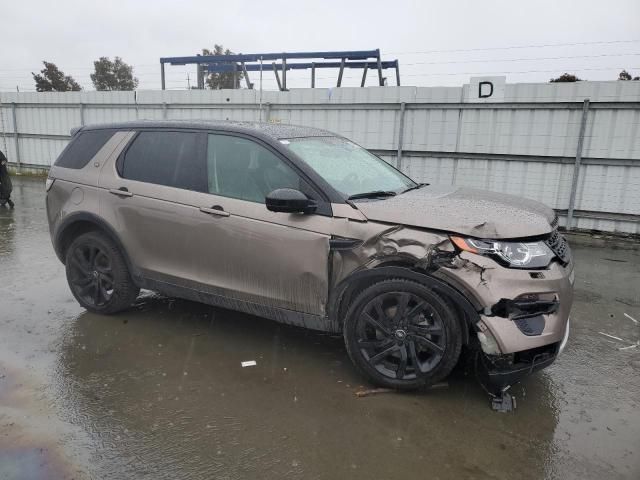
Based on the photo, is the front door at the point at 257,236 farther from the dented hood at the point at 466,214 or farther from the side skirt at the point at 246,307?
the dented hood at the point at 466,214

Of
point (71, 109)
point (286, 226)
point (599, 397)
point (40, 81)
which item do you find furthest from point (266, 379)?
point (40, 81)

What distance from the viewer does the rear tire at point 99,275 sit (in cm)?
430

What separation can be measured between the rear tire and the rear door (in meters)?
0.22

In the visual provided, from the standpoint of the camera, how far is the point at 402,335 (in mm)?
3154

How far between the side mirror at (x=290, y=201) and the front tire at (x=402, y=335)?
0.68m

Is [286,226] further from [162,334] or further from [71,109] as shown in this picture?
[71,109]

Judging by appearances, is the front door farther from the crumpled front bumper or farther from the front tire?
the crumpled front bumper

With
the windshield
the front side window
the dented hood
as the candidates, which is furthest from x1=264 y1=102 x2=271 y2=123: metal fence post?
the dented hood

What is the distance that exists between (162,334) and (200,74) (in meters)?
13.3

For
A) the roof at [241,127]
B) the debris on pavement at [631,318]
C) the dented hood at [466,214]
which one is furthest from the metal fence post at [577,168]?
the roof at [241,127]

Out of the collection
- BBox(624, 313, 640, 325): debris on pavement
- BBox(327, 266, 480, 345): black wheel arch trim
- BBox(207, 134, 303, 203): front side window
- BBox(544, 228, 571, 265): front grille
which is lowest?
BBox(624, 313, 640, 325): debris on pavement

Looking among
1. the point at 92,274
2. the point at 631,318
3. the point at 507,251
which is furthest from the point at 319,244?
the point at 631,318

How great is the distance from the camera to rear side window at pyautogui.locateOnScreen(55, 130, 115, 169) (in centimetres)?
451

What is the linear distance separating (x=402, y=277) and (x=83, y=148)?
10.8 feet
